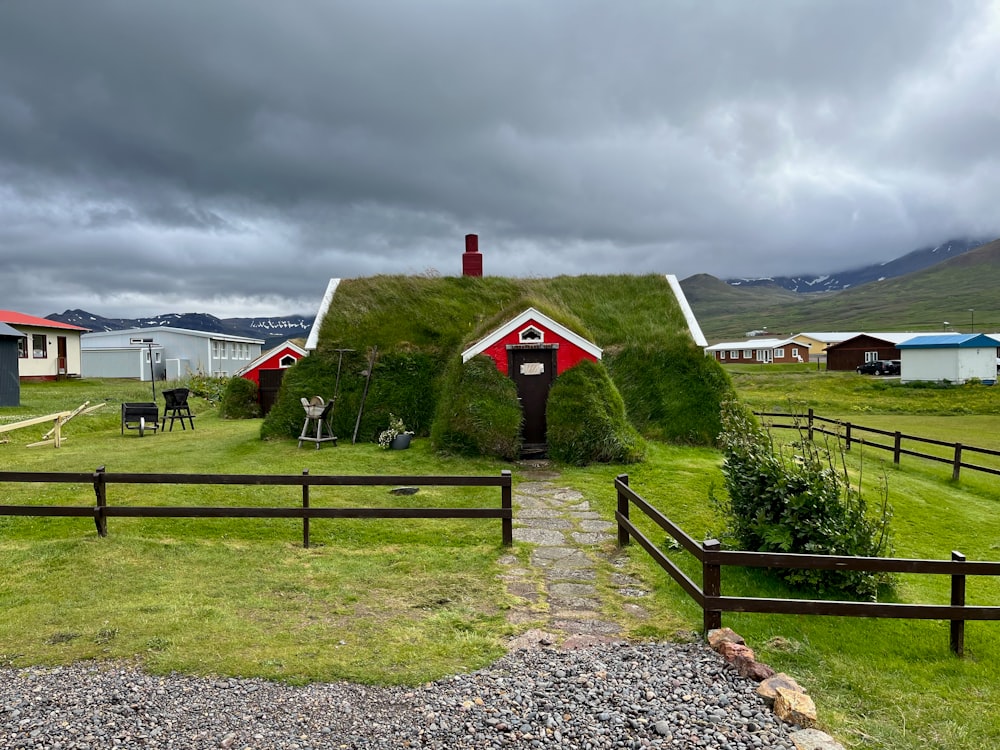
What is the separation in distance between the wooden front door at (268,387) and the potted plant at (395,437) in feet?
39.1

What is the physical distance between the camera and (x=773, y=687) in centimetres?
455

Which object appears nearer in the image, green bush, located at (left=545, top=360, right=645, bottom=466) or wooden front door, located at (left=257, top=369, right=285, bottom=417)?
green bush, located at (left=545, top=360, right=645, bottom=466)

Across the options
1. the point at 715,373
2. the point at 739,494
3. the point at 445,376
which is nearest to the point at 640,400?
the point at 715,373

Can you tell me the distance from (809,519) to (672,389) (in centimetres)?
1153

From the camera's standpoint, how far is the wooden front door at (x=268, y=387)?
2702 cm

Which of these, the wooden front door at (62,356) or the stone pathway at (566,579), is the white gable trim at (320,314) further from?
the wooden front door at (62,356)

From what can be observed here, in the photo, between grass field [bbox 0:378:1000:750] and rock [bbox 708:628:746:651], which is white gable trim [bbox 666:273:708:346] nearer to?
grass field [bbox 0:378:1000:750]

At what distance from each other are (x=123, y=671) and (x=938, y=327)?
175 metres

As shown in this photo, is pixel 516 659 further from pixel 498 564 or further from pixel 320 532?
pixel 320 532

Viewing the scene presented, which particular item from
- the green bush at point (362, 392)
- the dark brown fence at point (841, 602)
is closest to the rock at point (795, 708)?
the dark brown fence at point (841, 602)

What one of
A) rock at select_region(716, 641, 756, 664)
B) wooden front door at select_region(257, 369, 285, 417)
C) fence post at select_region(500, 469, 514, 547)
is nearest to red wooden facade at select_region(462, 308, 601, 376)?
fence post at select_region(500, 469, 514, 547)

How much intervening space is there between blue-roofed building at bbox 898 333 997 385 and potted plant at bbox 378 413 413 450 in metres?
46.5

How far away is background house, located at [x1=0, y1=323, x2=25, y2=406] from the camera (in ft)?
91.6

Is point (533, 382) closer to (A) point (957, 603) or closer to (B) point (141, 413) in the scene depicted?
(A) point (957, 603)
